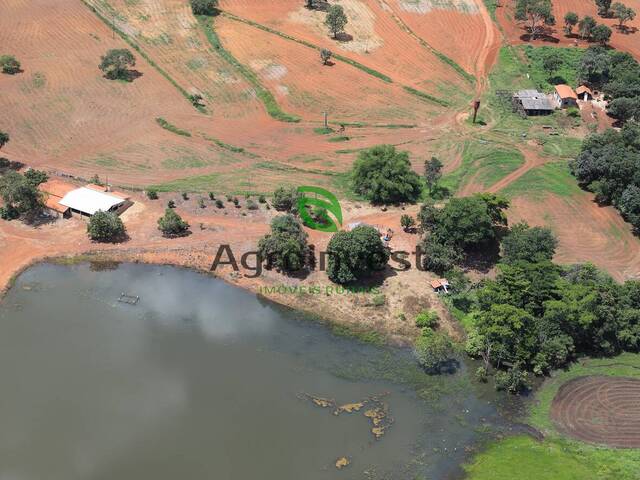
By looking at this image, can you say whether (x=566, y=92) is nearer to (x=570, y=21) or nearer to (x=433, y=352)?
(x=570, y=21)

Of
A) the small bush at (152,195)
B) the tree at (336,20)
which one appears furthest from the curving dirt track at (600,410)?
the tree at (336,20)

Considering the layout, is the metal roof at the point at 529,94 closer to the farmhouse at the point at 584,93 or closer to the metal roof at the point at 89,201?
the farmhouse at the point at 584,93

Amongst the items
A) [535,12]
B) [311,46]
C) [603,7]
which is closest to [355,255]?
[311,46]

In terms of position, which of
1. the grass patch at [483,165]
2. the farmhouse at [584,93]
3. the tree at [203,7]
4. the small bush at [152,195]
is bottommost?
the small bush at [152,195]

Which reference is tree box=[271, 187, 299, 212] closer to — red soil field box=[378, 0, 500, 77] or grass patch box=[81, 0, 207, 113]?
grass patch box=[81, 0, 207, 113]

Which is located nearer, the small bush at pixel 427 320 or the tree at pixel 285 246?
the small bush at pixel 427 320

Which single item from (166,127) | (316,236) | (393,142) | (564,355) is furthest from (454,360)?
(166,127)
